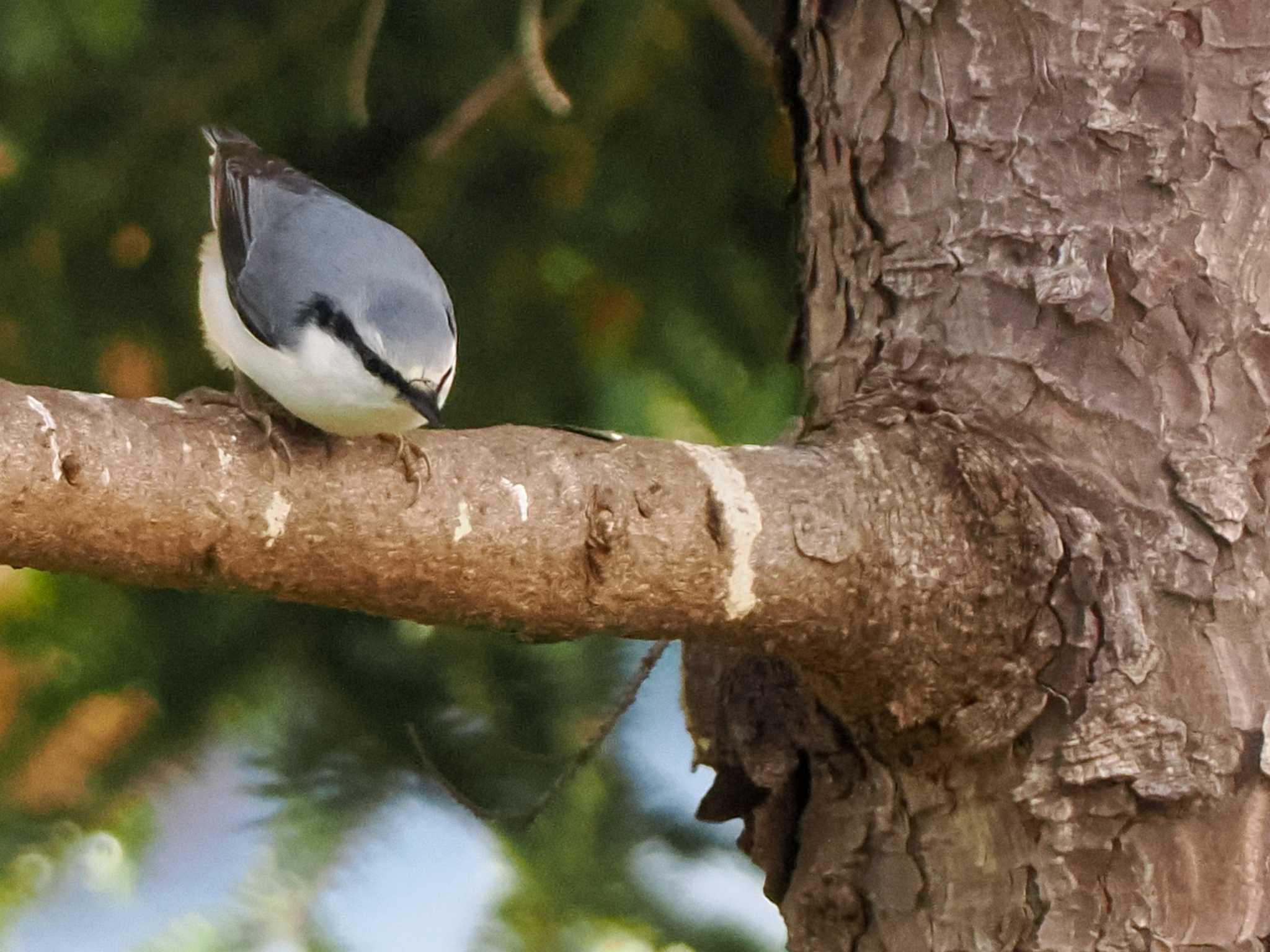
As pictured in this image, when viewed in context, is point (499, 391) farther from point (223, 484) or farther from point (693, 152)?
point (223, 484)

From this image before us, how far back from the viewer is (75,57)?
1.39m

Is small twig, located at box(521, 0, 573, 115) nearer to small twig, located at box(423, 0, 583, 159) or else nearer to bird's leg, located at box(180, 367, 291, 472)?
small twig, located at box(423, 0, 583, 159)

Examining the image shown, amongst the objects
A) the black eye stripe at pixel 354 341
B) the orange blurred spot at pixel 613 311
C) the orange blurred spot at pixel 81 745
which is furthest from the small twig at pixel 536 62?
the orange blurred spot at pixel 81 745

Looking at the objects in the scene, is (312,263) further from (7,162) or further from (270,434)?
(7,162)

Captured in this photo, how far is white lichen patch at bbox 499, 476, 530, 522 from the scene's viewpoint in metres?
0.90

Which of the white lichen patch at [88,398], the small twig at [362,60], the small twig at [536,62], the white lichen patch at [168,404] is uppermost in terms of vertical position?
the small twig at [362,60]

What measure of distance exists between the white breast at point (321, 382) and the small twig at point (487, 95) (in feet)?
1.00

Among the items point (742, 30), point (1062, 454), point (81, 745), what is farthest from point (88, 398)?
point (742, 30)

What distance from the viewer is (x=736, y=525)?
945 mm

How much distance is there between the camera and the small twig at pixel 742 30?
1.43 metres

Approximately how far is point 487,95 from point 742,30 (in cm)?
27

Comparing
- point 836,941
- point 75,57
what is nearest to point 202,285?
point 75,57

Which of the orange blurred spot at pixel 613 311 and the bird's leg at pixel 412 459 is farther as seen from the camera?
the orange blurred spot at pixel 613 311

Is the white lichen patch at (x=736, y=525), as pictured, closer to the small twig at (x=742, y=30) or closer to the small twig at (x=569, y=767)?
the small twig at (x=569, y=767)
